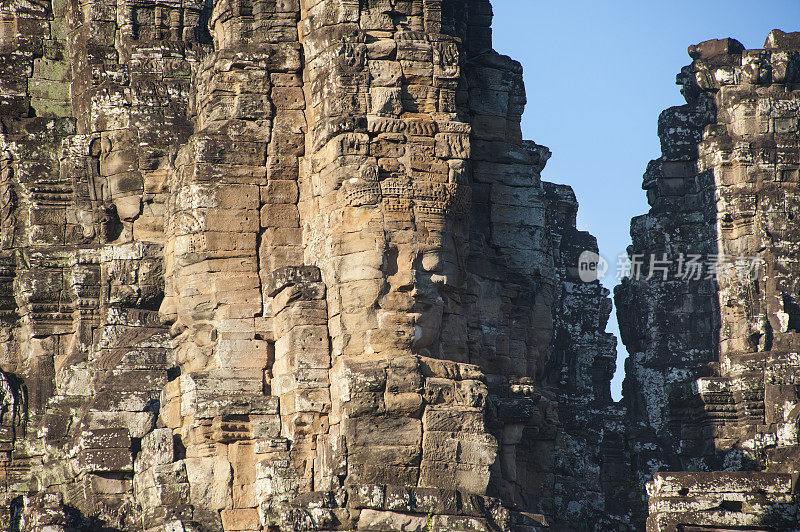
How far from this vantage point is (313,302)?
22.5 metres

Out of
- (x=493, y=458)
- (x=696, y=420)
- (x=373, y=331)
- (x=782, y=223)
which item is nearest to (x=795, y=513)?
(x=493, y=458)

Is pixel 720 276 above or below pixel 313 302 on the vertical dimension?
above

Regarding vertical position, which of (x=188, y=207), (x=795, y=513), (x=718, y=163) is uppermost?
(x=718, y=163)

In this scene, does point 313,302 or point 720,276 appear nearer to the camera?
point 313,302

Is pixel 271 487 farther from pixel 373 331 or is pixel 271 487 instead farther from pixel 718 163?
pixel 718 163

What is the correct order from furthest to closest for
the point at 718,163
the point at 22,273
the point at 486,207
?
the point at 718,163
the point at 22,273
the point at 486,207

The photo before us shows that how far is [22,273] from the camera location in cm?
2820

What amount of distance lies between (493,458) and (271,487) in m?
2.91

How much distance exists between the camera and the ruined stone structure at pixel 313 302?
21766 millimetres

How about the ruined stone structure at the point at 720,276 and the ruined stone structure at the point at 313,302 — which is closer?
the ruined stone structure at the point at 313,302

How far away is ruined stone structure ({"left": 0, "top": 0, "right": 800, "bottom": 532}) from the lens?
21766 millimetres

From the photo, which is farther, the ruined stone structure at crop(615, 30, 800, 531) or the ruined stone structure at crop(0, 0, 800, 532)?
the ruined stone structure at crop(615, 30, 800, 531)

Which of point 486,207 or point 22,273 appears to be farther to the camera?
point 22,273

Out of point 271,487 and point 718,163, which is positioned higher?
point 718,163
